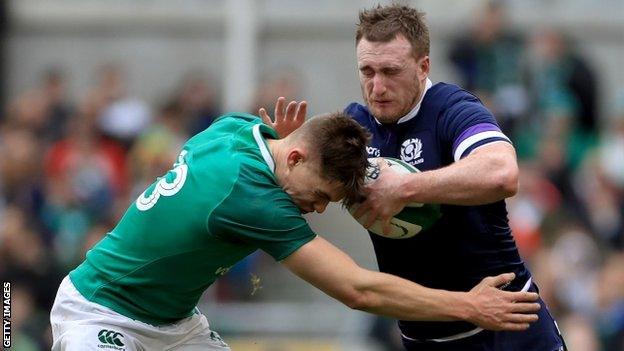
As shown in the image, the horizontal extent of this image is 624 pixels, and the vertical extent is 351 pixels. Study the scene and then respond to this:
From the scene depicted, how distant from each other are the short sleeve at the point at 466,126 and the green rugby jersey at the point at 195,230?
2.91ft

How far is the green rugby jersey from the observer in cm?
662

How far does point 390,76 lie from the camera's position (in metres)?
7.19

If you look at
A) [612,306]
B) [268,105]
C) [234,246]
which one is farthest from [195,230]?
[268,105]

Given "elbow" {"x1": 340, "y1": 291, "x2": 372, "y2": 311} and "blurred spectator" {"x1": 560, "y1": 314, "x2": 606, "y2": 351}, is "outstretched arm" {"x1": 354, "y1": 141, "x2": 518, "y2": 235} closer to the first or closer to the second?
"elbow" {"x1": 340, "y1": 291, "x2": 372, "y2": 311}

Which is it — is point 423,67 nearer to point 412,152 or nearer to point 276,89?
point 412,152

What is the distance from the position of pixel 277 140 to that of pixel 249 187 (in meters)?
0.39

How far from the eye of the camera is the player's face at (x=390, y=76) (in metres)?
7.16

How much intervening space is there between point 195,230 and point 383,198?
908 millimetres

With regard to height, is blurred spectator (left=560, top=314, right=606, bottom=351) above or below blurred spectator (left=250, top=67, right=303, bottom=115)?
below

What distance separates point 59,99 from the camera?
50.4 feet

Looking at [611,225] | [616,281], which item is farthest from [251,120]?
[611,225]

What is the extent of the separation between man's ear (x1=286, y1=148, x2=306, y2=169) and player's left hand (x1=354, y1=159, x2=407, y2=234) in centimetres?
36

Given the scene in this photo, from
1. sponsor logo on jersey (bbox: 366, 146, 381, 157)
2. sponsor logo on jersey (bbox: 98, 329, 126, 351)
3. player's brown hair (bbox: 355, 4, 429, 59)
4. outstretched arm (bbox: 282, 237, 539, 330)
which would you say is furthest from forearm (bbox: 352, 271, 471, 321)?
player's brown hair (bbox: 355, 4, 429, 59)

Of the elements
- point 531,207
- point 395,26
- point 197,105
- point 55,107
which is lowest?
point 531,207
